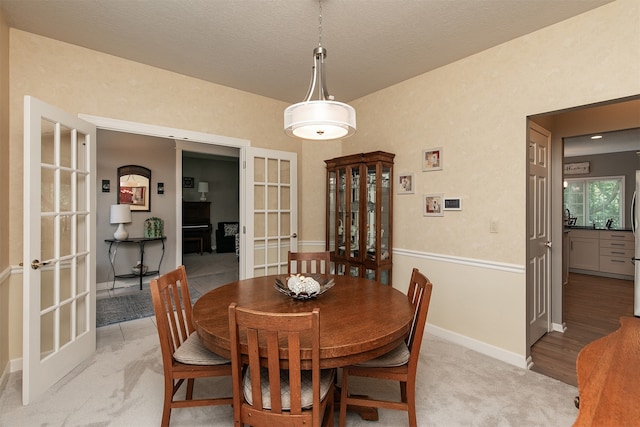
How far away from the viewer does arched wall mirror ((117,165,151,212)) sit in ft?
16.5

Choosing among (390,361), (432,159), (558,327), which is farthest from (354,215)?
(558,327)

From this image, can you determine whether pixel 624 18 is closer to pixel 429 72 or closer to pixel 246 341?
pixel 429 72

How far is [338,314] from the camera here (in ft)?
5.41

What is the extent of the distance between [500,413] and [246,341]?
69.2 inches

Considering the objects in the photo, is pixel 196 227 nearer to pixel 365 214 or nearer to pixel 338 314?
pixel 365 214

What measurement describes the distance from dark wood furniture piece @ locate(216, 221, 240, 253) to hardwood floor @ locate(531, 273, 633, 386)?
23.9ft

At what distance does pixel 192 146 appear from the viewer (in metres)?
5.18

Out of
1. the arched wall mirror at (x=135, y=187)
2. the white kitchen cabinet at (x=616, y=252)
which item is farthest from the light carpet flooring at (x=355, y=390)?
the white kitchen cabinet at (x=616, y=252)

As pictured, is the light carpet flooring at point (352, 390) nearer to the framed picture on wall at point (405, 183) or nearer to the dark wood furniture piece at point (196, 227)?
the framed picture on wall at point (405, 183)

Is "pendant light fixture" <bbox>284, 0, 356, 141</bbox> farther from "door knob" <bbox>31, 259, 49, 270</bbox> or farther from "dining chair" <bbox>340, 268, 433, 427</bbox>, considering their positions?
"door knob" <bbox>31, 259, 49, 270</bbox>

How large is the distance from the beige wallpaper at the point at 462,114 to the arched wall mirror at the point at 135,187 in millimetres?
2519

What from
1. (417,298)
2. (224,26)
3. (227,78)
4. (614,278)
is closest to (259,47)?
(224,26)

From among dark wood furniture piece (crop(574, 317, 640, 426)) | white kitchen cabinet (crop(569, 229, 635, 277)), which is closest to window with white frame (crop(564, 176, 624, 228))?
white kitchen cabinet (crop(569, 229, 635, 277))

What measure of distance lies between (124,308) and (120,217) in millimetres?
1582
